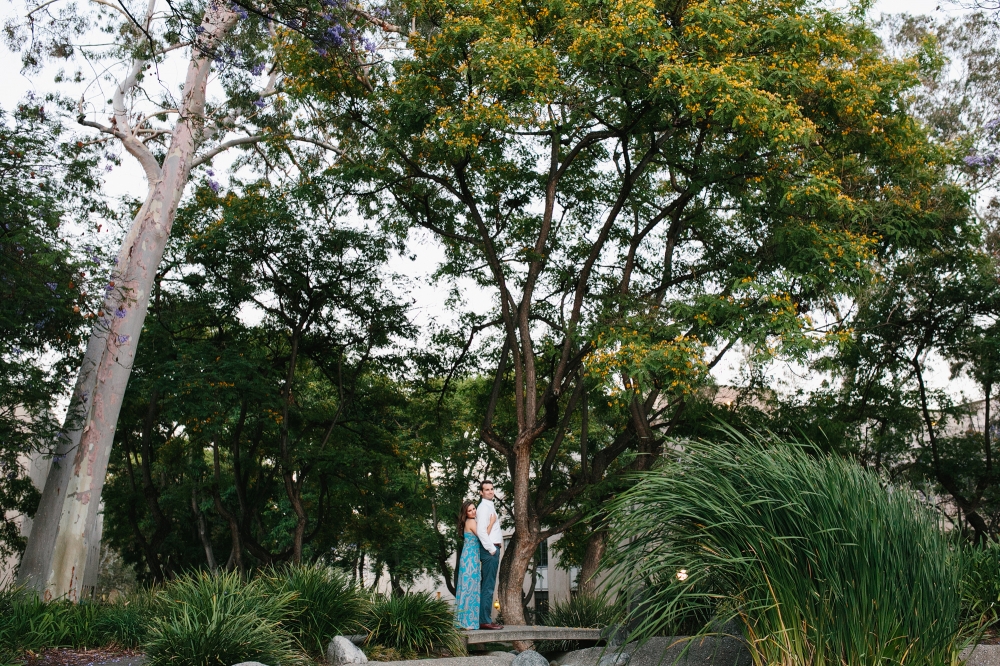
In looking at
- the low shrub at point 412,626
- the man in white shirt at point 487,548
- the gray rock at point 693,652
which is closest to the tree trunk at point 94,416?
the low shrub at point 412,626

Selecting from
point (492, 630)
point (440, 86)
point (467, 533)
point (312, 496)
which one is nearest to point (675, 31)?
point (440, 86)

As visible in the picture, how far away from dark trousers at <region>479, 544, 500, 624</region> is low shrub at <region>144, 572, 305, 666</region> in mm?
2377

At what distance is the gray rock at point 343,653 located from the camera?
9.02m

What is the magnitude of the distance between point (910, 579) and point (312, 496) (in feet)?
66.8

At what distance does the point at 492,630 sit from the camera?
10.3m

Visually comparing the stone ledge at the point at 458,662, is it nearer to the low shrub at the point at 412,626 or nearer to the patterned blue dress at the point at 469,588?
the low shrub at the point at 412,626

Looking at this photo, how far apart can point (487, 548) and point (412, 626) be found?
1.27 m

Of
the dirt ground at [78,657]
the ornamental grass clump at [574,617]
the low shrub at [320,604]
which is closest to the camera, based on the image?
the dirt ground at [78,657]

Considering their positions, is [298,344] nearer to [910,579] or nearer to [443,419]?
[443,419]

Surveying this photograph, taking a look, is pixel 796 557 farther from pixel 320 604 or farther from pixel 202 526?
pixel 202 526

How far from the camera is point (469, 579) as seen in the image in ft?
34.9

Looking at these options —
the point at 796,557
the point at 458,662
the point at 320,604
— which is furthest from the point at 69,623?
the point at 796,557

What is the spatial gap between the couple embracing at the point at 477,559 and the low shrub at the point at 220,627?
214 cm

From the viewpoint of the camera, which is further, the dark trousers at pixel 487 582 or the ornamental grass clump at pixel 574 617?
the ornamental grass clump at pixel 574 617
